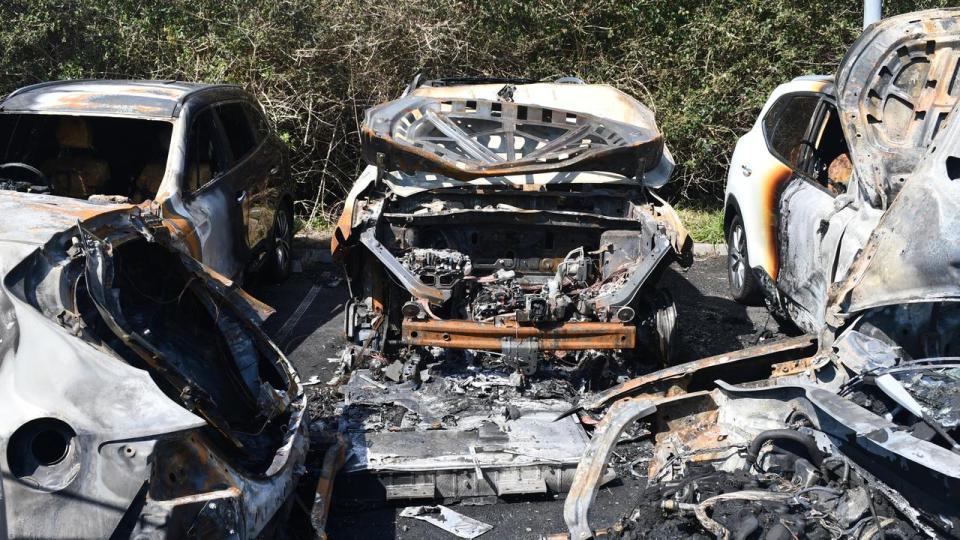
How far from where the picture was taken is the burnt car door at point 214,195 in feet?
19.5

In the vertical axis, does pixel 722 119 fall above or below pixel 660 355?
above

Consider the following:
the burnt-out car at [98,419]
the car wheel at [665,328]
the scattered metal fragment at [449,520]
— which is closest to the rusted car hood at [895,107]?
the car wheel at [665,328]

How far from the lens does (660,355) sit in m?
5.92

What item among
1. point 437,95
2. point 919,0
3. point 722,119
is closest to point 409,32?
point 437,95

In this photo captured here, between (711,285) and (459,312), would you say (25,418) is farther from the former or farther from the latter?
(711,285)

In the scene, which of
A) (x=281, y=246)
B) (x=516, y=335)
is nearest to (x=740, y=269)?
(x=516, y=335)

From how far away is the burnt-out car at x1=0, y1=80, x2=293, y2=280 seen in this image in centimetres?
604

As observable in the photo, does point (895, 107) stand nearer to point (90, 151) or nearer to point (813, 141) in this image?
point (813, 141)

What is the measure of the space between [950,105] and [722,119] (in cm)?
571

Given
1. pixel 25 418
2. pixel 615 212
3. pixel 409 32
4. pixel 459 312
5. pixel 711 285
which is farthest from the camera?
pixel 409 32

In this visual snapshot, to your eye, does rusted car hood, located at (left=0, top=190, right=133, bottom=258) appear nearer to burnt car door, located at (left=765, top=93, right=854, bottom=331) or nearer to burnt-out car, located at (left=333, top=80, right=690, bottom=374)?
burnt-out car, located at (left=333, top=80, right=690, bottom=374)

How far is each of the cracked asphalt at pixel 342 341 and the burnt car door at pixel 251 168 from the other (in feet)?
2.53

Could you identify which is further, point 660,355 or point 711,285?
point 711,285

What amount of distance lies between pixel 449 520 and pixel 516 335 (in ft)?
4.13
